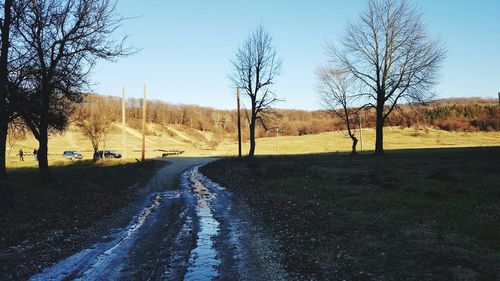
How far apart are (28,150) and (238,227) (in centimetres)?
8757

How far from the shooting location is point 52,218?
1451 cm

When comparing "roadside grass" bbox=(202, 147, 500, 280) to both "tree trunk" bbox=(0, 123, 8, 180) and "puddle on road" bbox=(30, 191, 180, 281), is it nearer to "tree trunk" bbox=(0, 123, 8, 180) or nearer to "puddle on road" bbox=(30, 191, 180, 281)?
"puddle on road" bbox=(30, 191, 180, 281)

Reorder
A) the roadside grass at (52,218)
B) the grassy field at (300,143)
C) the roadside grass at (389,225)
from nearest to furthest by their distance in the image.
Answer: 1. the roadside grass at (389,225)
2. the roadside grass at (52,218)
3. the grassy field at (300,143)

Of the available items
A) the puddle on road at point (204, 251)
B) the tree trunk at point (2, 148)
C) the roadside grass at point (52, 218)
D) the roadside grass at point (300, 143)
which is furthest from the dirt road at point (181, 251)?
the roadside grass at point (300, 143)

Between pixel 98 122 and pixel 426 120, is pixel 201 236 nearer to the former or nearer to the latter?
pixel 98 122

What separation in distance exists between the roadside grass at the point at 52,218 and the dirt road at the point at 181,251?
716 millimetres

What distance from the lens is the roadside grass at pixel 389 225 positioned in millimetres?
8320

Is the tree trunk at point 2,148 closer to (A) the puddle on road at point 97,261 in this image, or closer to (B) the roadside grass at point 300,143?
(A) the puddle on road at point 97,261

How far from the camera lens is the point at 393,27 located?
41.4m

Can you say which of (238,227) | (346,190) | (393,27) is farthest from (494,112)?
(238,227)

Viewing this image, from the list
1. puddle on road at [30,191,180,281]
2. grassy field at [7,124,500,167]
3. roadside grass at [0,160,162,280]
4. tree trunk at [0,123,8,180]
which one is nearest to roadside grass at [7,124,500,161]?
grassy field at [7,124,500,167]

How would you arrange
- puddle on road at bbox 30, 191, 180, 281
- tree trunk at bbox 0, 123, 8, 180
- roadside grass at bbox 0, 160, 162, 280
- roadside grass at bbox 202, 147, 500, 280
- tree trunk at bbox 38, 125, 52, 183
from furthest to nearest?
tree trunk at bbox 38, 125, 52, 183, tree trunk at bbox 0, 123, 8, 180, roadside grass at bbox 0, 160, 162, 280, puddle on road at bbox 30, 191, 180, 281, roadside grass at bbox 202, 147, 500, 280

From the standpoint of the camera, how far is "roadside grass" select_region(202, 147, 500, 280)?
328 inches

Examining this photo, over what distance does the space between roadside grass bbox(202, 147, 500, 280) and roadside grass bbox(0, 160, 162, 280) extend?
5.83 m
